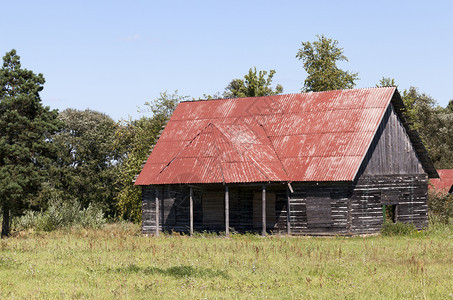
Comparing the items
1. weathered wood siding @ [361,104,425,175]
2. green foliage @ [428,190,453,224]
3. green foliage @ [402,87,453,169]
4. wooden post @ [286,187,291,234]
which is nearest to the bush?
wooden post @ [286,187,291,234]

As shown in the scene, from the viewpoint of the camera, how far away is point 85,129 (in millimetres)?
63969

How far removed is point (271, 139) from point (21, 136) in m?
14.6

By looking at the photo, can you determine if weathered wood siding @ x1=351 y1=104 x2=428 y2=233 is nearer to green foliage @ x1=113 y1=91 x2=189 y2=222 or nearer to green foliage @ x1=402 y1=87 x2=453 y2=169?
green foliage @ x1=113 y1=91 x2=189 y2=222

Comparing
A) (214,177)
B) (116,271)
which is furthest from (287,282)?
(214,177)

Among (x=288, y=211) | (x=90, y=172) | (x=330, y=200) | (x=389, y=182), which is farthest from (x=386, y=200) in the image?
(x=90, y=172)

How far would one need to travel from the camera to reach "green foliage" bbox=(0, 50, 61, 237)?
3444cm

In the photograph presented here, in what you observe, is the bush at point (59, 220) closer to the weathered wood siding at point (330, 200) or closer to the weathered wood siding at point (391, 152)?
the weathered wood siding at point (330, 200)

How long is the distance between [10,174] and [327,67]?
92.5ft

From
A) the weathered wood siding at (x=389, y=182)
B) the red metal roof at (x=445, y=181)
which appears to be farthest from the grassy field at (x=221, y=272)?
the red metal roof at (x=445, y=181)

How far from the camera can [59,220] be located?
33.1 metres

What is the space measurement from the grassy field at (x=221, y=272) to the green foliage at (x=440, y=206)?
13.9m

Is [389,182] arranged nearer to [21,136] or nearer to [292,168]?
[292,168]

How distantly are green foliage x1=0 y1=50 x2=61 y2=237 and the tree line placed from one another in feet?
0.18

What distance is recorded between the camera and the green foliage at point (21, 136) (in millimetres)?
34438
